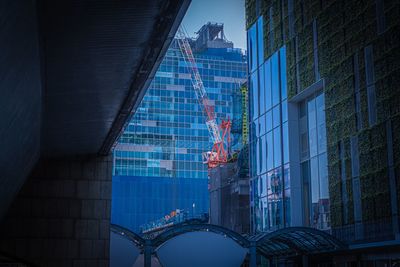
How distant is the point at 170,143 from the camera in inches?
5586

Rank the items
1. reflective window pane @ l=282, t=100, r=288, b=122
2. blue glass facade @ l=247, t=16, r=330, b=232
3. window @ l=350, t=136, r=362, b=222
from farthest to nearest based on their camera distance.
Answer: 1. reflective window pane @ l=282, t=100, r=288, b=122
2. blue glass facade @ l=247, t=16, r=330, b=232
3. window @ l=350, t=136, r=362, b=222

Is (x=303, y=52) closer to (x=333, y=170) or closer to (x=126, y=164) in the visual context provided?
(x=333, y=170)

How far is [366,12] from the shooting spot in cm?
→ 4056

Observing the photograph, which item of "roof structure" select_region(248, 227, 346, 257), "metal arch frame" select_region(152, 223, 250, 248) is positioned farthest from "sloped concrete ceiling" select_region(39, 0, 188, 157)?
"metal arch frame" select_region(152, 223, 250, 248)

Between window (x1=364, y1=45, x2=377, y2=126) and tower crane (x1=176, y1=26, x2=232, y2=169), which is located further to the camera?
tower crane (x1=176, y1=26, x2=232, y2=169)

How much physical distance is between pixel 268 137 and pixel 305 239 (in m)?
17.9

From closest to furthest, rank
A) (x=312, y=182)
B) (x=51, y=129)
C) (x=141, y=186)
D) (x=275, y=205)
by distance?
(x=51, y=129)
(x=312, y=182)
(x=275, y=205)
(x=141, y=186)

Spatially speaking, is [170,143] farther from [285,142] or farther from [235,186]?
[285,142]

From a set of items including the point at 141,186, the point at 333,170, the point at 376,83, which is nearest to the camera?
the point at 376,83

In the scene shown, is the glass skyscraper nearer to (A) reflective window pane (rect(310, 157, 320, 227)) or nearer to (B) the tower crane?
(B) the tower crane

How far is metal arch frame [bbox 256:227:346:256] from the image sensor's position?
35781 millimetres

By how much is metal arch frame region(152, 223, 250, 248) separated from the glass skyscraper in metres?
89.0

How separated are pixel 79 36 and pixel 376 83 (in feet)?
88.2

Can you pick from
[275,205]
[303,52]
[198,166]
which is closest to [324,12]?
[303,52]
